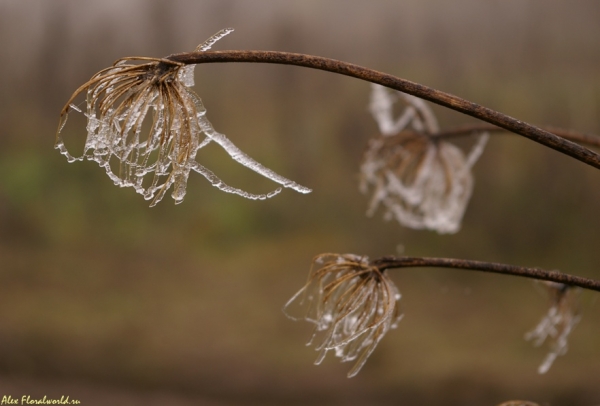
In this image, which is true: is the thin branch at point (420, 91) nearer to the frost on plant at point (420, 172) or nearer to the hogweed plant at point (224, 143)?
the hogweed plant at point (224, 143)

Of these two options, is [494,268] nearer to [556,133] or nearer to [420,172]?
[556,133]

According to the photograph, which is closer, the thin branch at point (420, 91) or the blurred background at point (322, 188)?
the thin branch at point (420, 91)

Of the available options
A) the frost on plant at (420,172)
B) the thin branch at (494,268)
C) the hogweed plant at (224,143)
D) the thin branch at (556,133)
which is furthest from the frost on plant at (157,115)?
the frost on plant at (420,172)

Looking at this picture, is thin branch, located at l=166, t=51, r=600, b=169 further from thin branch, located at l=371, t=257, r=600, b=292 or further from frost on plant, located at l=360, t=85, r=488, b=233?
frost on plant, located at l=360, t=85, r=488, b=233

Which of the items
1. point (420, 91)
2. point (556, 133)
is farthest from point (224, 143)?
point (556, 133)

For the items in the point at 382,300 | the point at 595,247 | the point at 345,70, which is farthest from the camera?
the point at 595,247

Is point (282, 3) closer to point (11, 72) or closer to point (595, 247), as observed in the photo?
point (11, 72)

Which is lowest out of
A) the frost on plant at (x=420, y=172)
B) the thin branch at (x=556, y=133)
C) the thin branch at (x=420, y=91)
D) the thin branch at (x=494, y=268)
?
the thin branch at (x=494, y=268)

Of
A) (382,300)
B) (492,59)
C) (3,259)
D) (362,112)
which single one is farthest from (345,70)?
(3,259)
